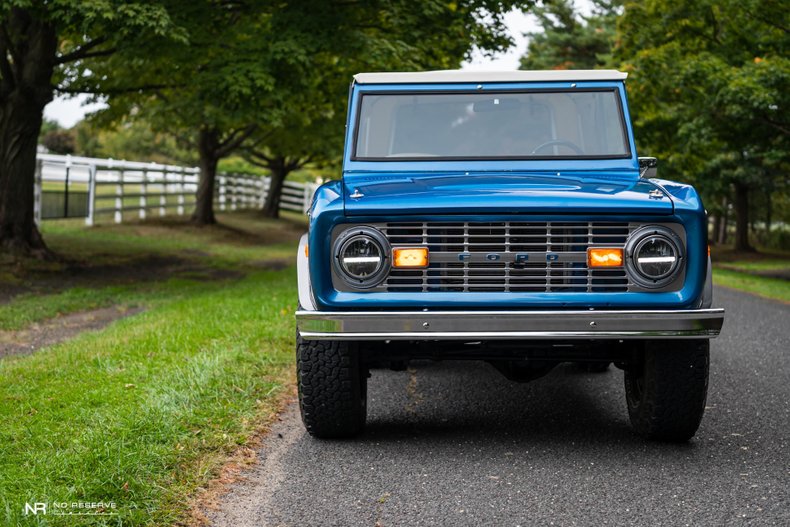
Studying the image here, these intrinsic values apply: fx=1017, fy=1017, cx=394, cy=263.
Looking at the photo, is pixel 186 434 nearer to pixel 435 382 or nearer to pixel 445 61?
pixel 435 382

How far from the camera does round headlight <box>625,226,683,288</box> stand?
17.3ft

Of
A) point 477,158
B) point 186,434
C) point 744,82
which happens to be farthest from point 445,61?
point 186,434

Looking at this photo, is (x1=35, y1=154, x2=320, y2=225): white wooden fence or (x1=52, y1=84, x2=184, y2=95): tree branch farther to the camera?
(x1=35, y1=154, x2=320, y2=225): white wooden fence

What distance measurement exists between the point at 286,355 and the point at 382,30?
30.1 ft

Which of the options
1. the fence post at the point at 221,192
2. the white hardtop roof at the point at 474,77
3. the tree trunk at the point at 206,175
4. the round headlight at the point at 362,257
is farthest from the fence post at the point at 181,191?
the round headlight at the point at 362,257

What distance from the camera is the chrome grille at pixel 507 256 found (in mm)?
5328

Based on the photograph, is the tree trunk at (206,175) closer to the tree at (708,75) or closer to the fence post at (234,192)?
the fence post at (234,192)

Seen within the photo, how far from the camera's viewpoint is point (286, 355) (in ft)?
27.9

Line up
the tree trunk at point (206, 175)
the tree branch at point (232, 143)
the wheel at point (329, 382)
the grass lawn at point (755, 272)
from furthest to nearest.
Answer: the tree trunk at point (206, 175) → the tree branch at point (232, 143) → the grass lawn at point (755, 272) → the wheel at point (329, 382)

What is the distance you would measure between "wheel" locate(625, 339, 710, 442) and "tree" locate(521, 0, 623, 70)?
31.1 metres

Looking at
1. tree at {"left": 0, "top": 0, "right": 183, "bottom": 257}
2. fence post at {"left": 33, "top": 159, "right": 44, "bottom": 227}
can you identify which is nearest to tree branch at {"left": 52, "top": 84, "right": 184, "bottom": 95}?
tree at {"left": 0, "top": 0, "right": 183, "bottom": 257}

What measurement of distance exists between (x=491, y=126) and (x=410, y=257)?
5.77ft

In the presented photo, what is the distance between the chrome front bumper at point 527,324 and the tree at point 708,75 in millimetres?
13404

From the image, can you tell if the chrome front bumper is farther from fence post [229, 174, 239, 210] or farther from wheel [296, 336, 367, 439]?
fence post [229, 174, 239, 210]
